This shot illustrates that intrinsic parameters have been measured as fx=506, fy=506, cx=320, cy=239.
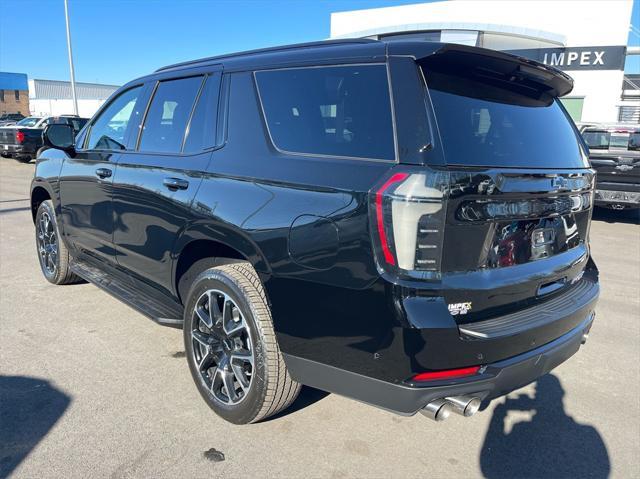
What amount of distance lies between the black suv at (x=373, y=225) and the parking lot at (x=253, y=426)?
28 cm

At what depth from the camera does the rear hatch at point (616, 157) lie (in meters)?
8.58

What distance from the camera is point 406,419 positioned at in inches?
116

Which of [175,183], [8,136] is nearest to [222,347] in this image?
[175,183]

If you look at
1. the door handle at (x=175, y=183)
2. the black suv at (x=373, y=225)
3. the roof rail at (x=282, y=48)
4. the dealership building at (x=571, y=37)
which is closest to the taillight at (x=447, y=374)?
the black suv at (x=373, y=225)

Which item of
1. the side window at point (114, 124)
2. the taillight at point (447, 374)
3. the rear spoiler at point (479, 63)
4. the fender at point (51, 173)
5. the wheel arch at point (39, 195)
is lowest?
the taillight at point (447, 374)

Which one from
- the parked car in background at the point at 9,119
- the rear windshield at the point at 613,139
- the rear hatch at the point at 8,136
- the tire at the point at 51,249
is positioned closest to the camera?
the tire at the point at 51,249

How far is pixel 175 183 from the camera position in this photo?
9.88ft

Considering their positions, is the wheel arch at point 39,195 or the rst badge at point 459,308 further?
the wheel arch at point 39,195

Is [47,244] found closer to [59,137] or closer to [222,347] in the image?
[59,137]

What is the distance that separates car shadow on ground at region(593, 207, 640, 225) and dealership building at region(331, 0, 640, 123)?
44.1ft

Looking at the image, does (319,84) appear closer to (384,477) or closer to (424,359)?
(424,359)

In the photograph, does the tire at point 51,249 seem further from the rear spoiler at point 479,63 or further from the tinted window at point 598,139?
the tinted window at point 598,139

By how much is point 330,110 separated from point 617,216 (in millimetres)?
10249

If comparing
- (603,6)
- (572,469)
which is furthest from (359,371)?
(603,6)
